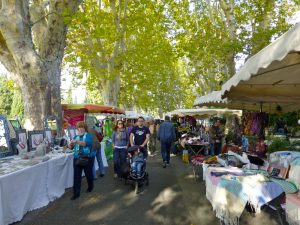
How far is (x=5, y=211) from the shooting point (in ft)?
15.0

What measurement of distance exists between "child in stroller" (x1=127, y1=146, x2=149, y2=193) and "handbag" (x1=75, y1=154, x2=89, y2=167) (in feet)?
3.93

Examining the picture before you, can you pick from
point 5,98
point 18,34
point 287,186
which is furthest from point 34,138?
point 5,98

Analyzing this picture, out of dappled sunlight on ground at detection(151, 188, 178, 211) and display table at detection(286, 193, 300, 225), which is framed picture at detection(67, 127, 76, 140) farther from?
display table at detection(286, 193, 300, 225)

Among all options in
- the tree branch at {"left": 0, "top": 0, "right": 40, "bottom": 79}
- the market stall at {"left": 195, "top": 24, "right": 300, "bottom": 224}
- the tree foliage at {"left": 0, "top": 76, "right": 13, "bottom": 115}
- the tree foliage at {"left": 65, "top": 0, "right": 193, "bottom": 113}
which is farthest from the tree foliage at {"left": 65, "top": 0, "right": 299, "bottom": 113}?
the tree foliage at {"left": 0, "top": 76, "right": 13, "bottom": 115}

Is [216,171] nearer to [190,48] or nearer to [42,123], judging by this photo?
[42,123]

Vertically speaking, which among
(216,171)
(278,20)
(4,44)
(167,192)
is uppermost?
(278,20)

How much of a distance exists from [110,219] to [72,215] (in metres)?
0.72

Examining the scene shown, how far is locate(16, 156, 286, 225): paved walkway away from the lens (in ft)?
16.6

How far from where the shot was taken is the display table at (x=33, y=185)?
4620 mm

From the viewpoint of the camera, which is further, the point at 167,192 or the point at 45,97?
the point at 45,97

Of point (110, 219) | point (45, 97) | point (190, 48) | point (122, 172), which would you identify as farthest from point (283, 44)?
point (190, 48)

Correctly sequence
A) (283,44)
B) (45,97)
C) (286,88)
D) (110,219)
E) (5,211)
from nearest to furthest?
(283,44)
(5,211)
(110,219)
(286,88)
(45,97)

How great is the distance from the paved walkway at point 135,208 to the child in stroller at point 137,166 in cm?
24

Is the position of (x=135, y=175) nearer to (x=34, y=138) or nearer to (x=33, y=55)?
(x=34, y=138)
